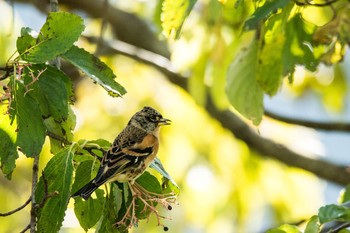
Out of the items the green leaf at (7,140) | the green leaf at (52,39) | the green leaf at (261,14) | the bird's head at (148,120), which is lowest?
the bird's head at (148,120)

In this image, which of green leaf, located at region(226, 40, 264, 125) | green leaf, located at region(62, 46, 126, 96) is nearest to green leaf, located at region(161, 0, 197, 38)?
green leaf, located at region(62, 46, 126, 96)

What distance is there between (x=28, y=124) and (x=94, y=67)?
0.42 m

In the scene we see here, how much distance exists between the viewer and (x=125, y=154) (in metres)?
5.01

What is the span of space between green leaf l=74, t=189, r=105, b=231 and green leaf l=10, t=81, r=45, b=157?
1.67 feet

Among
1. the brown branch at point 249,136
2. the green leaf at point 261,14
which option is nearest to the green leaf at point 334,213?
the green leaf at point 261,14

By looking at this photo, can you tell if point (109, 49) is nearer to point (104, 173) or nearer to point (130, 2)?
point (130, 2)

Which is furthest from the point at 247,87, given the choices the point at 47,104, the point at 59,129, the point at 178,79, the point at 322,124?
A: the point at 178,79

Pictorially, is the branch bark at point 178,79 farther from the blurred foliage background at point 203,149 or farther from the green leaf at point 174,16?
the green leaf at point 174,16

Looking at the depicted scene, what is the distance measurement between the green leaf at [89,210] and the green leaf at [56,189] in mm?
344

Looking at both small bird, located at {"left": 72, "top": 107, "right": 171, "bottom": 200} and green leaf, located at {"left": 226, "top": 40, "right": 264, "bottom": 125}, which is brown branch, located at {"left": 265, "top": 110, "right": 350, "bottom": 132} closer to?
small bird, located at {"left": 72, "top": 107, "right": 171, "bottom": 200}

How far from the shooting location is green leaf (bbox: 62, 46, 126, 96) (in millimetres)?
4281

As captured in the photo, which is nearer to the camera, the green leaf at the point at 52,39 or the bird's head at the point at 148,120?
the green leaf at the point at 52,39

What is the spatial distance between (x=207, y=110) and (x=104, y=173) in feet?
18.1

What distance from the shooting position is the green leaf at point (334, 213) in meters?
3.81
